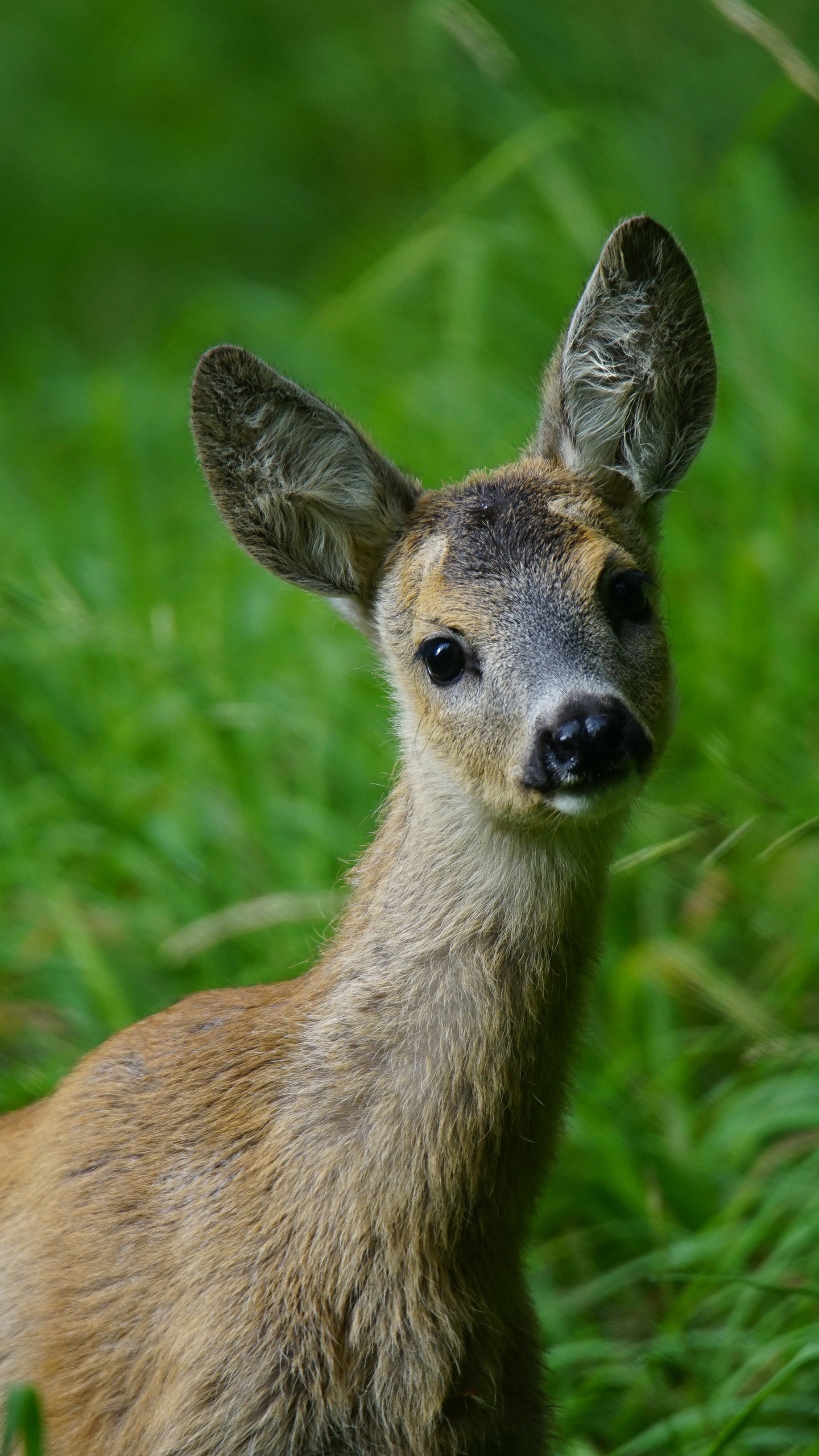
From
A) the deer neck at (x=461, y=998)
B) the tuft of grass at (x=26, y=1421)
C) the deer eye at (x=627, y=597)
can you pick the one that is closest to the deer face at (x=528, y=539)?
the deer eye at (x=627, y=597)

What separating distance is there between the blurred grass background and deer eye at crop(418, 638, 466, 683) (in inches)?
22.5

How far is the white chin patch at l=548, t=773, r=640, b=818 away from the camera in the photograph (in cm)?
342

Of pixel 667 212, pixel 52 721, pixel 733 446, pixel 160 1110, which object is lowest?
pixel 160 1110

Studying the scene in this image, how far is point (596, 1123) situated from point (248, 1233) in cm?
146

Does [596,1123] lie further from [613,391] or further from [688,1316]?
[613,391]

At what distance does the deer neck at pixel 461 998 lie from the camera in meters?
3.61

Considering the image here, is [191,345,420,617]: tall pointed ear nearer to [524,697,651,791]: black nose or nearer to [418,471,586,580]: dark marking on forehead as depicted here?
[418,471,586,580]: dark marking on forehead

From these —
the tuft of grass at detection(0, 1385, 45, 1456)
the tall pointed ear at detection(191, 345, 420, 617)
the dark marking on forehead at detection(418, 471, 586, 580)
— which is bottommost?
the tuft of grass at detection(0, 1385, 45, 1456)

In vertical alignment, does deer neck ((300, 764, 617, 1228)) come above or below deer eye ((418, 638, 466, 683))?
below

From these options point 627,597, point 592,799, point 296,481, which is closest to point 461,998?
point 592,799

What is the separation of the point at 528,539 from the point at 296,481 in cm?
64

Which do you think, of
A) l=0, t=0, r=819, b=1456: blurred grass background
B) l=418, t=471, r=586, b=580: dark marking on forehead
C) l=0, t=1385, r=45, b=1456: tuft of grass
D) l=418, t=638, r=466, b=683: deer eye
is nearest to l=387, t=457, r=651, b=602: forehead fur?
l=418, t=471, r=586, b=580: dark marking on forehead

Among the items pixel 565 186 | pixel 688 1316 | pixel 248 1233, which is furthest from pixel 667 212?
pixel 248 1233

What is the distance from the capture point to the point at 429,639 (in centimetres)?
390
